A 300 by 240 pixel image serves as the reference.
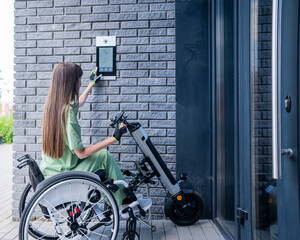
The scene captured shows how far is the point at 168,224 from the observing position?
8.33ft

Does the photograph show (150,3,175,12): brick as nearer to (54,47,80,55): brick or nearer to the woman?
(54,47,80,55): brick

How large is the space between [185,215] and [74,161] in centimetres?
105

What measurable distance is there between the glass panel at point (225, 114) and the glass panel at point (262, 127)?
423 millimetres

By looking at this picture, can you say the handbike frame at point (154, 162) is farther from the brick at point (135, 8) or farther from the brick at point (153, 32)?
the brick at point (135, 8)

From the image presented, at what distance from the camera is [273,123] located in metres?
1.05

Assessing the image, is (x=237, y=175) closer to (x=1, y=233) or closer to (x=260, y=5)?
(x=260, y=5)

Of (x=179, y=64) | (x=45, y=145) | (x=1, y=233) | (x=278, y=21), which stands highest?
(x=179, y=64)

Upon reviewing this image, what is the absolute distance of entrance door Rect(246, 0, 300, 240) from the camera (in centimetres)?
106

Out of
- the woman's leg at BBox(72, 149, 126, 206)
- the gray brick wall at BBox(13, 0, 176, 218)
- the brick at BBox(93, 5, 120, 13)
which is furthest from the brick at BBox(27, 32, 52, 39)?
the woman's leg at BBox(72, 149, 126, 206)

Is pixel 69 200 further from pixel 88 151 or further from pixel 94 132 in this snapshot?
pixel 94 132

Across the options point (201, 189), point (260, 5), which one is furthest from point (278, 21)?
point (201, 189)

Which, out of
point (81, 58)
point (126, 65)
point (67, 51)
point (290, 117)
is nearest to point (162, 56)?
point (126, 65)

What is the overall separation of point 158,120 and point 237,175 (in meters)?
0.95

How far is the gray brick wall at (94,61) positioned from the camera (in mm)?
2676
